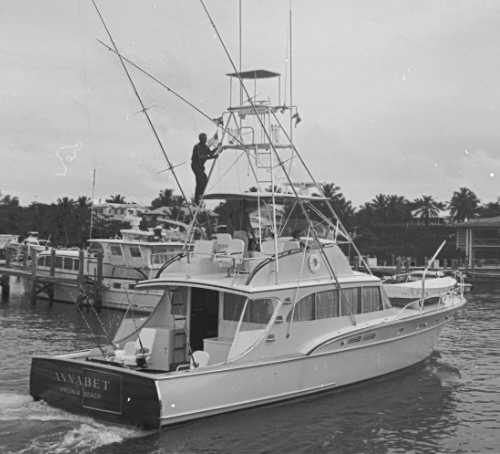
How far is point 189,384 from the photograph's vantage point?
12219 mm

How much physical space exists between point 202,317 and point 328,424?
11.4 feet

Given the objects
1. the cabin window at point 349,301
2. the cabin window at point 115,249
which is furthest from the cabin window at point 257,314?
the cabin window at point 115,249

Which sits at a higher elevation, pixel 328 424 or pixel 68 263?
pixel 68 263

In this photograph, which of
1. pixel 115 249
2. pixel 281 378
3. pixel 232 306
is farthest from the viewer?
pixel 115 249

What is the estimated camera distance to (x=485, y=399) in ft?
52.2

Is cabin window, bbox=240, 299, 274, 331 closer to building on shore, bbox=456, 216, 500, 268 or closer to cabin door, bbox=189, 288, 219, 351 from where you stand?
cabin door, bbox=189, 288, 219, 351

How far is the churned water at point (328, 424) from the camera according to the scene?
11977mm

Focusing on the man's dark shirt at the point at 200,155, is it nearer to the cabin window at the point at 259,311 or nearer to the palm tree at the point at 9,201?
the cabin window at the point at 259,311

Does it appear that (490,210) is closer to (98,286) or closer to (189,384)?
(98,286)

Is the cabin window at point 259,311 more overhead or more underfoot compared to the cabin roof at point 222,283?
more underfoot

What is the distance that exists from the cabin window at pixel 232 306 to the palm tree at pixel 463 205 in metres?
88.7

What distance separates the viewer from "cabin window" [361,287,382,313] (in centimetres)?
1684

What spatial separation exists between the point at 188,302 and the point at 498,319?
1916cm

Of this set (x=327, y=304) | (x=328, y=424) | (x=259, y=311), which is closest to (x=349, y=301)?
(x=327, y=304)
